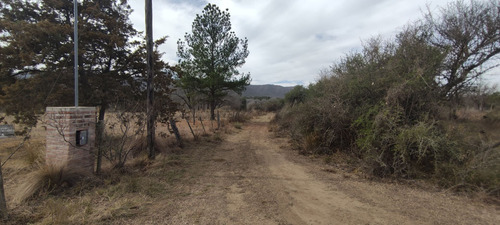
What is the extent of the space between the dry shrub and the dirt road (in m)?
1.92

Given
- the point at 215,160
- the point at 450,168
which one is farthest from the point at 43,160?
the point at 450,168

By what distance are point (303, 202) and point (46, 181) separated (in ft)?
14.5

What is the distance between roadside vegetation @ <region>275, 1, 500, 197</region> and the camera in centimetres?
444

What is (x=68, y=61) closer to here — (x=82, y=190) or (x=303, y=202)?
(x=82, y=190)

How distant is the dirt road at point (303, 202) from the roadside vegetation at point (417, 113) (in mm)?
663

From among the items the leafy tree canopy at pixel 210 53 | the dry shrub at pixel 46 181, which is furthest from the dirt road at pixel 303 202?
the leafy tree canopy at pixel 210 53

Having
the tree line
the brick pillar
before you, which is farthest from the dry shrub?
the tree line

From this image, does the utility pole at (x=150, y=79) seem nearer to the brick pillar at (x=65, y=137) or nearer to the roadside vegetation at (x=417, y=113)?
the brick pillar at (x=65, y=137)

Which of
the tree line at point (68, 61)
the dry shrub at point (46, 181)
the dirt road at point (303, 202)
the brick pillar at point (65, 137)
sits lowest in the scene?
the dirt road at point (303, 202)

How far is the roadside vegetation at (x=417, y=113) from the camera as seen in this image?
444 cm

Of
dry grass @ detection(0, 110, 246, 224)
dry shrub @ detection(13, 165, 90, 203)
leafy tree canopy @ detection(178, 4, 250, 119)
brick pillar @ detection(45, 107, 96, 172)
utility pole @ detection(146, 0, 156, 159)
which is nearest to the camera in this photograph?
dry grass @ detection(0, 110, 246, 224)

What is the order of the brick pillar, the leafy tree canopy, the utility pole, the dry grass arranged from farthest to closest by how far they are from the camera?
the leafy tree canopy < the utility pole < the brick pillar < the dry grass

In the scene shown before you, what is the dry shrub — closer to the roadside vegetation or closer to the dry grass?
the dry grass

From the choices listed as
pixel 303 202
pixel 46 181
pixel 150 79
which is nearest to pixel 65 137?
pixel 46 181
